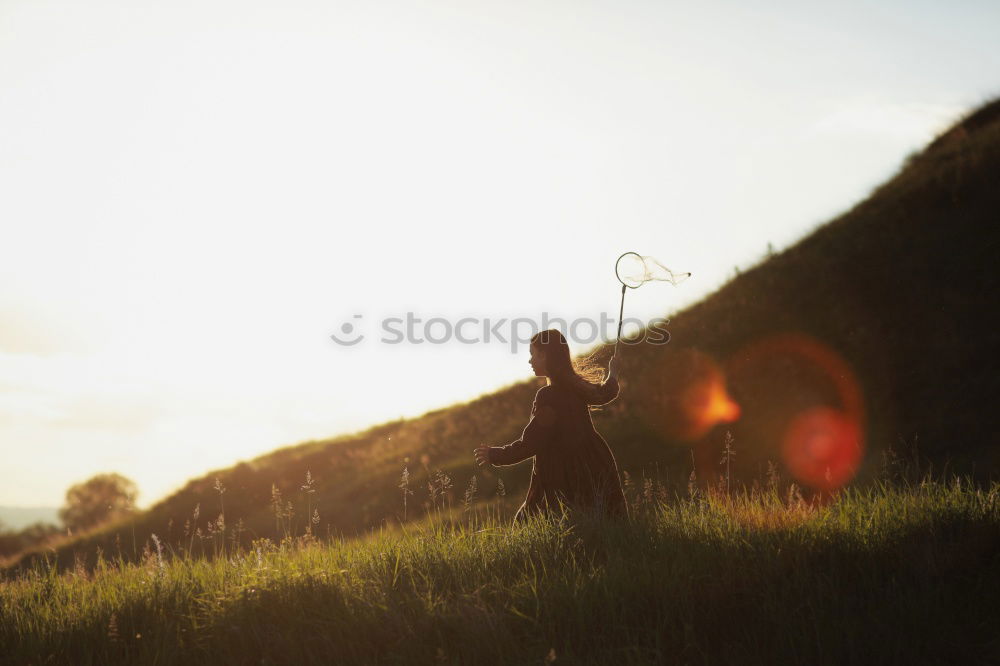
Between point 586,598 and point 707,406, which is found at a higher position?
point 707,406

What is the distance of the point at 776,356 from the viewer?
20391 millimetres

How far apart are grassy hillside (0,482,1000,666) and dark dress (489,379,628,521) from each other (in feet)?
3.64

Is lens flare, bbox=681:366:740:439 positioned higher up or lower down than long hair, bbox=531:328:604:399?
lower down

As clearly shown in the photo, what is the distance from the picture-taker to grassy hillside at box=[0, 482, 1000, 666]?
16.5 feet

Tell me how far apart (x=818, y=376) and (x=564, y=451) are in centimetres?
1309

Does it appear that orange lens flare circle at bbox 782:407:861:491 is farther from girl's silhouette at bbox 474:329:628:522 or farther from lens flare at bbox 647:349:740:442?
girl's silhouette at bbox 474:329:628:522

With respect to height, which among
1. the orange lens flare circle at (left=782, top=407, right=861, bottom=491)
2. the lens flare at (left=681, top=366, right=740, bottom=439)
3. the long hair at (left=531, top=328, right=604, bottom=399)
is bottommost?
the orange lens flare circle at (left=782, top=407, right=861, bottom=491)

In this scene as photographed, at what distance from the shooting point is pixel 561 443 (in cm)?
819

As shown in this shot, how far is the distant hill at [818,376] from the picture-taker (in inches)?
631

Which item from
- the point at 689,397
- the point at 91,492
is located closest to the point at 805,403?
the point at 689,397

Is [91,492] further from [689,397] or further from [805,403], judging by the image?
[805,403]

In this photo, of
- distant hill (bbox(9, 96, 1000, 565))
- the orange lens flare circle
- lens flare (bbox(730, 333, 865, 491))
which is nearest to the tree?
distant hill (bbox(9, 96, 1000, 565))

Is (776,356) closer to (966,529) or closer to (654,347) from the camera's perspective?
(654,347)

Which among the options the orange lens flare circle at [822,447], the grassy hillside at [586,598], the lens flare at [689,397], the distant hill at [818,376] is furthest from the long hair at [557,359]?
the lens flare at [689,397]
